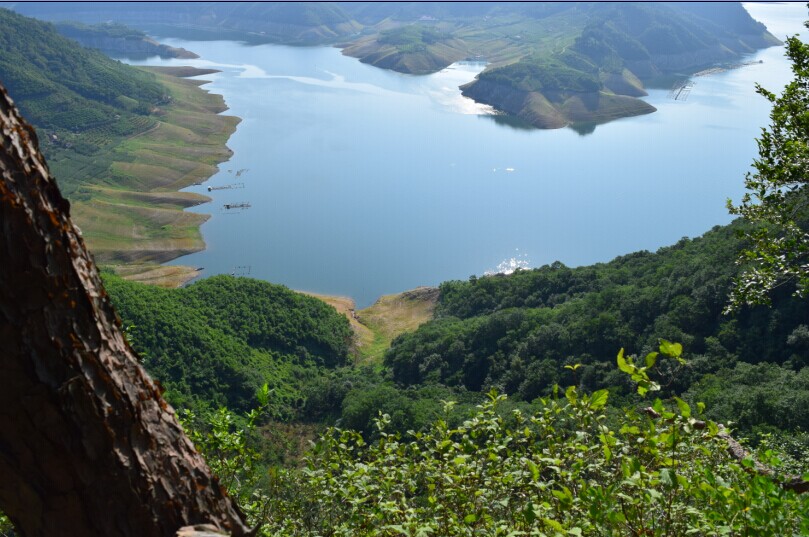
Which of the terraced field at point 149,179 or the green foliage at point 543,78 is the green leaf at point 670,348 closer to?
the terraced field at point 149,179

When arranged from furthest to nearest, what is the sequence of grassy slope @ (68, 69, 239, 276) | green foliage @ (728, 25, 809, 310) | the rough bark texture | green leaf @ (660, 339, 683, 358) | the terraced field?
grassy slope @ (68, 69, 239, 276) → the terraced field → green foliage @ (728, 25, 809, 310) → green leaf @ (660, 339, 683, 358) → the rough bark texture

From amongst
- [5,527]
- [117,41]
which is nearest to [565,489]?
[5,527]

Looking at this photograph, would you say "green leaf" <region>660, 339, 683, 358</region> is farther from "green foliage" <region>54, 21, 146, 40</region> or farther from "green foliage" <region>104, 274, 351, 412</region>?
"green foliage" <region>54, 21, 146, 40</region>

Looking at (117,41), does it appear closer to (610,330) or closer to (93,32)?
(93,32)

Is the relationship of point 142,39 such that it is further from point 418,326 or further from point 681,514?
point 681,514

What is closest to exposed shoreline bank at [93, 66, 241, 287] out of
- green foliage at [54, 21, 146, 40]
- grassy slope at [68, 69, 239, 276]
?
grassy slope at [68, 69, 239, 276]

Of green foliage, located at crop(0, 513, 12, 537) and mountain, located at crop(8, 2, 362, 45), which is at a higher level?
mountain, located at crop(8, 2, 362, 45)

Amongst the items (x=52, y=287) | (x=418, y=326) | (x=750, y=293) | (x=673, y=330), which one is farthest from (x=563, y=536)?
(x=418, y=326)
